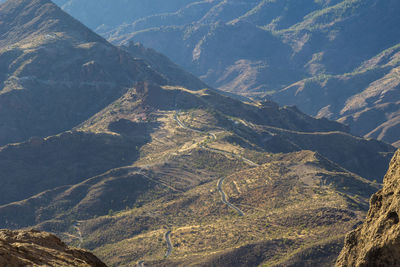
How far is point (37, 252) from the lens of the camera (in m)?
22.7

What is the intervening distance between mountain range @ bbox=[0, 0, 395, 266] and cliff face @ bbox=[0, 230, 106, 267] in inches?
1993

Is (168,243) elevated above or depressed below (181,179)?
below

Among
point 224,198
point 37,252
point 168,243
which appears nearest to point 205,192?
point 224,198

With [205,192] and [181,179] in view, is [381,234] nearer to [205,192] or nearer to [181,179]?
[205,192]

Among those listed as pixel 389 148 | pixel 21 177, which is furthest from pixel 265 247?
pixel 389 148

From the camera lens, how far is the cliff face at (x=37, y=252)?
19.7m

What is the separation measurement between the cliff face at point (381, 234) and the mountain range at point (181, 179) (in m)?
48.6

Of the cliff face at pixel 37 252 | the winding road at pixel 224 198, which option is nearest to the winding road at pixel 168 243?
the winding road at pixel 224 198

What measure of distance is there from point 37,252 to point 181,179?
9772cm

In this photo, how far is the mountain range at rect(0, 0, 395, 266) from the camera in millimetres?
82625

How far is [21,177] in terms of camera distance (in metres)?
139

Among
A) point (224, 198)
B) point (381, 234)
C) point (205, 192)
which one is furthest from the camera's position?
point (205, 192)

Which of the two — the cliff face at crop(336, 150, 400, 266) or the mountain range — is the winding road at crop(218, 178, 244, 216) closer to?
the mountain range

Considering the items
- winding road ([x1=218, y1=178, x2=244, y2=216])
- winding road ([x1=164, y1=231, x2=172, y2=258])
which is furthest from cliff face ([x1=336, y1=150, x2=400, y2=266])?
winding road ([x1=218, y1=178, x2=244, y2=216])
